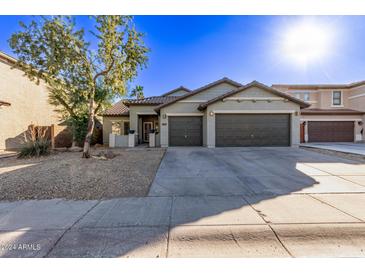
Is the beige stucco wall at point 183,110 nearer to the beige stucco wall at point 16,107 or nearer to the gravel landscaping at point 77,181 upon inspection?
the gravel landscaping at point 77,181

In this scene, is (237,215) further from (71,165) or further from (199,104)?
(199,104)

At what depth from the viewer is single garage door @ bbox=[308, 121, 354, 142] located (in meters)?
16.5

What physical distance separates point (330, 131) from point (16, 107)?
28526 millimetres

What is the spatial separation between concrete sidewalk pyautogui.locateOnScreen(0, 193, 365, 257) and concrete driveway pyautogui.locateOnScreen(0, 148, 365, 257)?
0.05 ft

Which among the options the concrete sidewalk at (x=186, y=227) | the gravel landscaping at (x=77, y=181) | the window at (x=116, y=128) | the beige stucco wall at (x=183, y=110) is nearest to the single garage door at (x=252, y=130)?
the beige stucco wall at (x=183, y=110)

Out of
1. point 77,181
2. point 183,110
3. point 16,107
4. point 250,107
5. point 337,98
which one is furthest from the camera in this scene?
point 337,98

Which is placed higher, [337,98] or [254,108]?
[337,98]

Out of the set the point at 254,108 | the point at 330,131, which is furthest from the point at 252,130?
Answer: the point at 330,131

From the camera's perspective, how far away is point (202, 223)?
3025 millimetres

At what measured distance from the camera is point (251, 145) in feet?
39.4

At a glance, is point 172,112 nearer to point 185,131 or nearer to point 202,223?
point 185,131

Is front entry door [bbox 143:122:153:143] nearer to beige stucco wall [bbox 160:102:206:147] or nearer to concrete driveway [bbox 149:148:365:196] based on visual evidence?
beige stucco wall [bbox 160:102:206:147]

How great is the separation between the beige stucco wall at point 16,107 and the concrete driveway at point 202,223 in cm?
1306

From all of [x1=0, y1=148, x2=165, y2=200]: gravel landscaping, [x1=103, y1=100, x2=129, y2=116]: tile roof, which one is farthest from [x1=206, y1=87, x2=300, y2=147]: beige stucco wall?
[x1=103, y1=100, x2=129, y2=116]: tile roof
